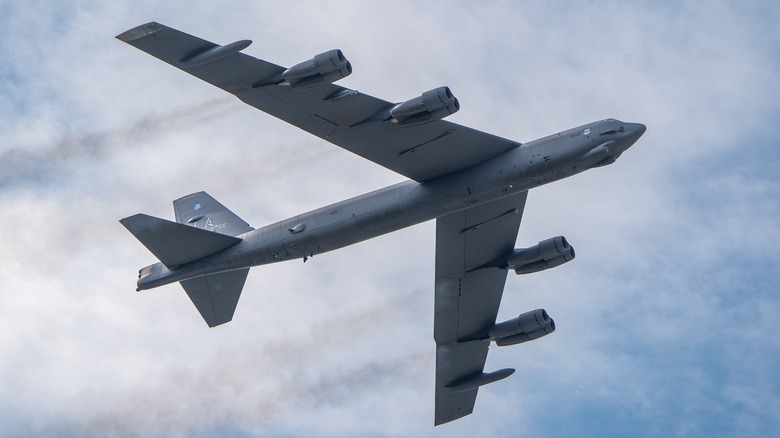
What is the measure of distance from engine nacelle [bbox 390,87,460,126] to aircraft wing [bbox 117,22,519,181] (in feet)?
2.32

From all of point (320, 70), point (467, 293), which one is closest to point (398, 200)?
point (320, 70)

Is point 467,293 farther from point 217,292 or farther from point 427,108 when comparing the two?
point 427,108

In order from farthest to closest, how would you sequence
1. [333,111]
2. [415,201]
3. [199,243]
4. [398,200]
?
[199,243] → [398,200] → [415,201] → [333,111]

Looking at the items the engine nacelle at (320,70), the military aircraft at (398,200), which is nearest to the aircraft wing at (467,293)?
the military aircraft at (398,200)

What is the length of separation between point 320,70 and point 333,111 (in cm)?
342

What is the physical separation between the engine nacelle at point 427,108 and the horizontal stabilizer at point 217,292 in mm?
12040

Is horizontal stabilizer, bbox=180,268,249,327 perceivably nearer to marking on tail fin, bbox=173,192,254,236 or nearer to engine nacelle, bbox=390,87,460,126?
marking on tail fin, bbox=173,192,254,236

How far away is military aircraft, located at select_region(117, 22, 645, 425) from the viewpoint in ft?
182

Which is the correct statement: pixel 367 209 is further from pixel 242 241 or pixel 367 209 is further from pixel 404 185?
pixel 242 241

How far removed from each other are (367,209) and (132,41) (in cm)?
1249

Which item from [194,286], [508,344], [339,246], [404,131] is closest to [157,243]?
[194,286]

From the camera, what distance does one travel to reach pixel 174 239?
60.1m

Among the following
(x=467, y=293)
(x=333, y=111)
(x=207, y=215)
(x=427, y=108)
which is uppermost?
(x=333, y=111)

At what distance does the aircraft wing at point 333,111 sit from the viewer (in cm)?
5503
